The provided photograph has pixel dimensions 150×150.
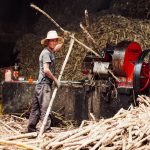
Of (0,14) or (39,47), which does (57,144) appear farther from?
(0,14)

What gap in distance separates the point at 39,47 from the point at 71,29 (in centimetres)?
113

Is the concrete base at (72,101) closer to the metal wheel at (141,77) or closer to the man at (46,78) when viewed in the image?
the metal wheel at (141,77)

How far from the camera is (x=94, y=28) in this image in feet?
44.5

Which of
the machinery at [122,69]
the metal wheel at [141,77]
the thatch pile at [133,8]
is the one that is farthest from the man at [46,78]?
the thatch pile at [133,8]

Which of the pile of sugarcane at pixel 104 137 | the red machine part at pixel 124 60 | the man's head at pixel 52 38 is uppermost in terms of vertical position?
the man's head at pixel 52 38

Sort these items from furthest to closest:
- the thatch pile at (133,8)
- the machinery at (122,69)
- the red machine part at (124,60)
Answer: the thatch pile at (133,8) → the red machine part at (124,60) → the machinery at (122,69)

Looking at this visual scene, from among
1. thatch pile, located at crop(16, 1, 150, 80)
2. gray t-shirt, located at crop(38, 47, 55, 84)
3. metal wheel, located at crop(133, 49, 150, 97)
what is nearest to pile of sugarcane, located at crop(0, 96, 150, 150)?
metal wheel, located at crop(133, 49, 150, 97)

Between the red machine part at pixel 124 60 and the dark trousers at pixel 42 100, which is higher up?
the red machine part at pixel 124 60

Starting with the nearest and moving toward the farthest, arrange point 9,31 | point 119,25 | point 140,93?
1. point 140,93
2. point 119,25
3. point 9,31

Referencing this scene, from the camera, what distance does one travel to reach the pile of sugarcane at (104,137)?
7.38 metres

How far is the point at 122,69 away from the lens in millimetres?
9836

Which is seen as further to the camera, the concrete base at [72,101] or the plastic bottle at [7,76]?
the plastic bottle at [7,76]

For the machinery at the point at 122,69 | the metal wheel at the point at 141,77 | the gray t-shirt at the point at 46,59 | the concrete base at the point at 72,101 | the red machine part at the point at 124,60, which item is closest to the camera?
the metal wheel at the point at 141,77

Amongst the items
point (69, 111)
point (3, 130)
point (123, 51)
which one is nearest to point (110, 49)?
point (123, 51)
